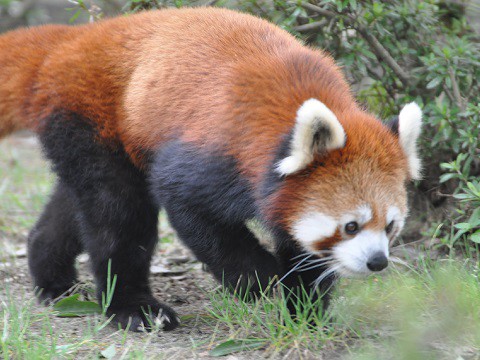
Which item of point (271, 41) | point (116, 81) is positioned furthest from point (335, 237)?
point (116, 81)

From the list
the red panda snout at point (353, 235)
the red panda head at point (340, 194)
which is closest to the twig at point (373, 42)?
the red panda head at point (340, 194)

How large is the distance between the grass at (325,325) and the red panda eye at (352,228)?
0.36m

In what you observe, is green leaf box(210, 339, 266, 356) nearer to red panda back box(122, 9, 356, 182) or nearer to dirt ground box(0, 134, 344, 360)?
dirt ground box(0, 134, 344, 360)

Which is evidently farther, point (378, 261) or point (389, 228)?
point (389, 228)

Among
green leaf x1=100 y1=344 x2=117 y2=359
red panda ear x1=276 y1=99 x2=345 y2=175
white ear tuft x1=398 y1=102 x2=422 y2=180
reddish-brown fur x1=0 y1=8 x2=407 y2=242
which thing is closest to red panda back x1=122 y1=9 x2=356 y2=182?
reddish-brown fur x1=0 y1=8 x2=407 y2=242

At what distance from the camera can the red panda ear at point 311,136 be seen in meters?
2.98

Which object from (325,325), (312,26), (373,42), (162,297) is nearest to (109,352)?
(325,325)

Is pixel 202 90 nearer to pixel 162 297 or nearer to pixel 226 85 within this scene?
pixel 226 85

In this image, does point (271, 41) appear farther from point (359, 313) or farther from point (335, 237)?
point (359, 313)

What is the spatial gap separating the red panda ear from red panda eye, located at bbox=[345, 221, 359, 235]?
33 centimetres

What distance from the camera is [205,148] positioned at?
340 cm

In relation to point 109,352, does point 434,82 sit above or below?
above

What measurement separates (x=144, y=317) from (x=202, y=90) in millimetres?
1250

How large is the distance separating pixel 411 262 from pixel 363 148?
1253mm
